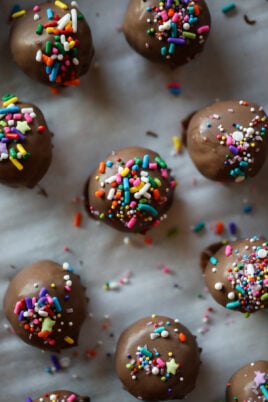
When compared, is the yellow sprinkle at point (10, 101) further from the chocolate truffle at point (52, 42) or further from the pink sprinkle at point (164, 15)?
the pink sprinkle at point (164, 15)

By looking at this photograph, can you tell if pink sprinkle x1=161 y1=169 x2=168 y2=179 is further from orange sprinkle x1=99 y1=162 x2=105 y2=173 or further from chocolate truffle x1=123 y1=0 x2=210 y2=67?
chocolate truffle x1=123 y1=0 x2=210 y2=67

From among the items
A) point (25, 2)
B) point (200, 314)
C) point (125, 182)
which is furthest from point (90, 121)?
point (200, 314)

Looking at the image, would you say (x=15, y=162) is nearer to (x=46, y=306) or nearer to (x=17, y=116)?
(x=17, y=116)

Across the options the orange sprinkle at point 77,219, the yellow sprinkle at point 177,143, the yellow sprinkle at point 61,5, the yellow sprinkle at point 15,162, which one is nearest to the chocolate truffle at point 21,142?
the yellow sprinkle at point 15,162

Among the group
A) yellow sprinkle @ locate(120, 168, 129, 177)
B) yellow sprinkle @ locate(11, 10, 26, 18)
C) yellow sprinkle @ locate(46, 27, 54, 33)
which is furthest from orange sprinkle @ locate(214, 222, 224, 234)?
yellow sprinkle @ locate(11, 10, 26, 18)

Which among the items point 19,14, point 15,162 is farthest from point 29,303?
point 19,14
